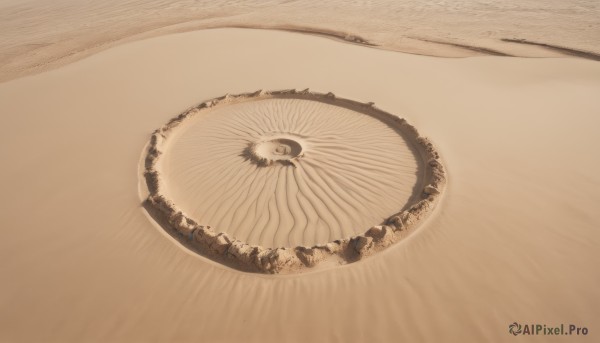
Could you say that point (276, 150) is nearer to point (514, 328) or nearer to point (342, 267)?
point (342, 267)

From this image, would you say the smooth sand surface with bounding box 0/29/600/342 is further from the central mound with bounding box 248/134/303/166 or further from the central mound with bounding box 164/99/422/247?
the central mound with bounding box 248/134/303/166

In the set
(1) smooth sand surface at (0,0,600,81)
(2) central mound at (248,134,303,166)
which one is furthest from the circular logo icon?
(1) smooth sand surface at (0,0,600,81)

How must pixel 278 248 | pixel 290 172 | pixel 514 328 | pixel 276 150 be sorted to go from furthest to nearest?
pixel 276 150
pixel 290 172
pixel 278 248
pixel 514 328

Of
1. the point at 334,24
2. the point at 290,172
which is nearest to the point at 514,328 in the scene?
the point at 290,172

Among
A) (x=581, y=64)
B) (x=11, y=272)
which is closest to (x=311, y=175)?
(x=11, y=272)

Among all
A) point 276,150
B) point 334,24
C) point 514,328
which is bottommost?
point 514,328

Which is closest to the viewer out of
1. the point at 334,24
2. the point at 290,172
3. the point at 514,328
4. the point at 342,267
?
the point at 514,328
